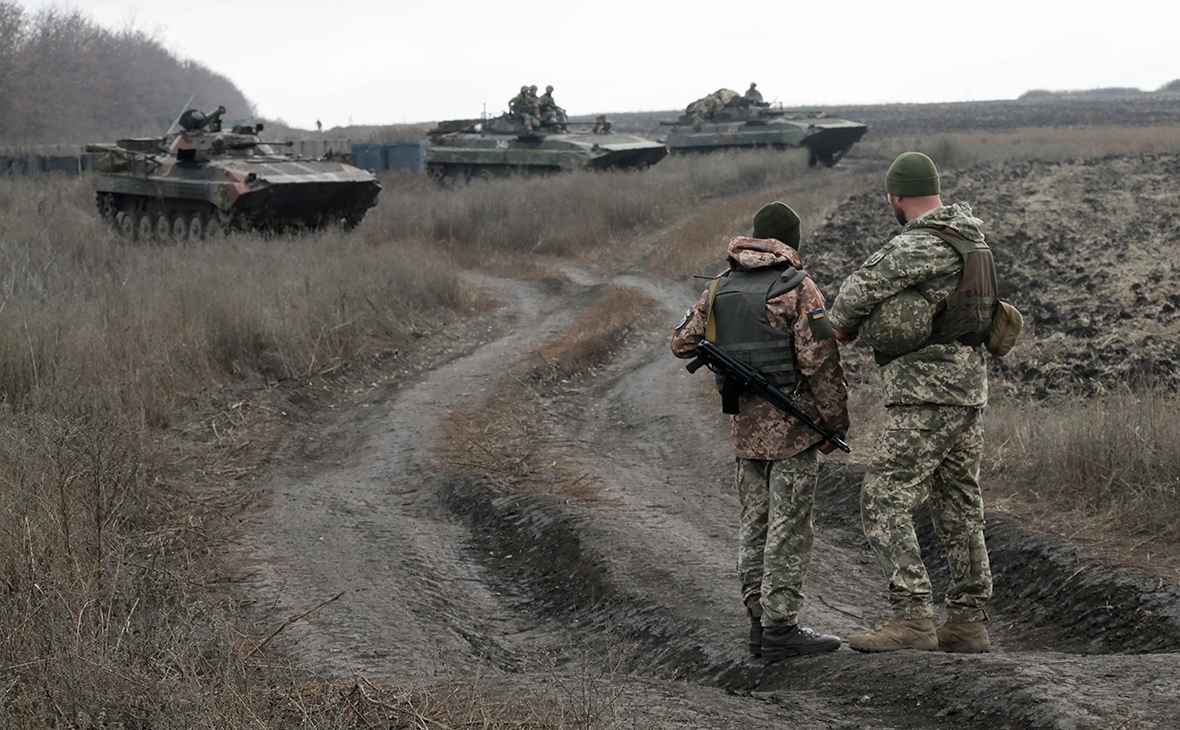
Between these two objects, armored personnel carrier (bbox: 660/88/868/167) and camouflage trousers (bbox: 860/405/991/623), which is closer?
camouflage trousers (bbox: 860/405/991/623)

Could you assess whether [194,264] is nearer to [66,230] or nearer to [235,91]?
[66,230]

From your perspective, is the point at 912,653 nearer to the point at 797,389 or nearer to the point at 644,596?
the point at 797,389

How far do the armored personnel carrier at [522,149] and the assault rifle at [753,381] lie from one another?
22488mm

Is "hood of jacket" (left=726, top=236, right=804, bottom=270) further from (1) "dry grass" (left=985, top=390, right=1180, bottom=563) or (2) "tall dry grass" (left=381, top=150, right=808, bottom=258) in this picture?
(2) "tall dry grass" (left=381, top=150, right=808, bottom=258)

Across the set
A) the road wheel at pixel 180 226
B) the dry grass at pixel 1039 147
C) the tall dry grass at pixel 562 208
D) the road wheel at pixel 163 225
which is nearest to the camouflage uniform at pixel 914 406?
the tall dry grass at pixel 562 208

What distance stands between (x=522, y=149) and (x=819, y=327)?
2444cm

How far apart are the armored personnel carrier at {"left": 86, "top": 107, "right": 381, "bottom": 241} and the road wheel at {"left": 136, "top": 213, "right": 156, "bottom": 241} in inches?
0.7

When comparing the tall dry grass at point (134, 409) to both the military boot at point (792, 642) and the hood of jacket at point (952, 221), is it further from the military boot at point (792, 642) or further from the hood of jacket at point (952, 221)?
the hood of jacket at point (952, 221)

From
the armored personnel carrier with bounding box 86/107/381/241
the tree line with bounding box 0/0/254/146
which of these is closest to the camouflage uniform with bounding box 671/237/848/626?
the armored personnel carrier with bounding box 86/107/381/241

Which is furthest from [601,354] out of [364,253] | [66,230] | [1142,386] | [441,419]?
[66,230]

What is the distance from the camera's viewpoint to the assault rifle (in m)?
4.10

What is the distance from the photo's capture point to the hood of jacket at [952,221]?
4020 mm

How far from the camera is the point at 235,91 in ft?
265

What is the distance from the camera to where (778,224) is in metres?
4.30
